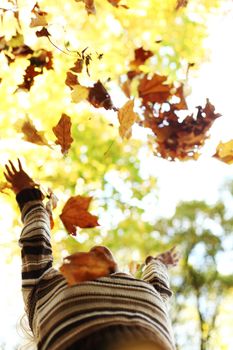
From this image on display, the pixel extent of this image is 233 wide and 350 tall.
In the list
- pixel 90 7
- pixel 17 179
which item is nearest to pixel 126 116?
pixel 17 179

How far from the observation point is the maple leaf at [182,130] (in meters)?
2.28

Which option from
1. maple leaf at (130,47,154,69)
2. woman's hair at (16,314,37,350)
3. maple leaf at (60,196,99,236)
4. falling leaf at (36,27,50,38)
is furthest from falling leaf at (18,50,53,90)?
woman's hair at (16,314,37,350)

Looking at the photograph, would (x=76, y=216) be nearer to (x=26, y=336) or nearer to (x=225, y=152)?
(x=26, y=336)

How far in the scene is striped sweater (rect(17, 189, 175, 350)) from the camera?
118 cm

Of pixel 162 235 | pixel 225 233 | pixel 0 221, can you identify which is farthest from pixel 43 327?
pixel 225 233

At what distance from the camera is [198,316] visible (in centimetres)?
420

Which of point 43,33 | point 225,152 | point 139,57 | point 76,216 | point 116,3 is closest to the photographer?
point 76,216

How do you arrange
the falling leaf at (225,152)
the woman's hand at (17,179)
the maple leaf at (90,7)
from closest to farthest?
the woman's hand at (17,179) < the falling leaf at (225,152) < the maple leaf at (90,7)

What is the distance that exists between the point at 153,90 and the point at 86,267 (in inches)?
49.9

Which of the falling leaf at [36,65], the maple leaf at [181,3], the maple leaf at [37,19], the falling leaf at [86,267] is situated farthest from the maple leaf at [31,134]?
the maple leaf at [181,3]

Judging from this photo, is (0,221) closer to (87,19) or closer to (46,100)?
(46,100)

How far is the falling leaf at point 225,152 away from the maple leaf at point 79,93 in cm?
70

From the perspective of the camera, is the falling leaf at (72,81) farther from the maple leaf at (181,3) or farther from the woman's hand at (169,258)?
the maple leaf at (181,3)

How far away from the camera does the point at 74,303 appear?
1238mm
